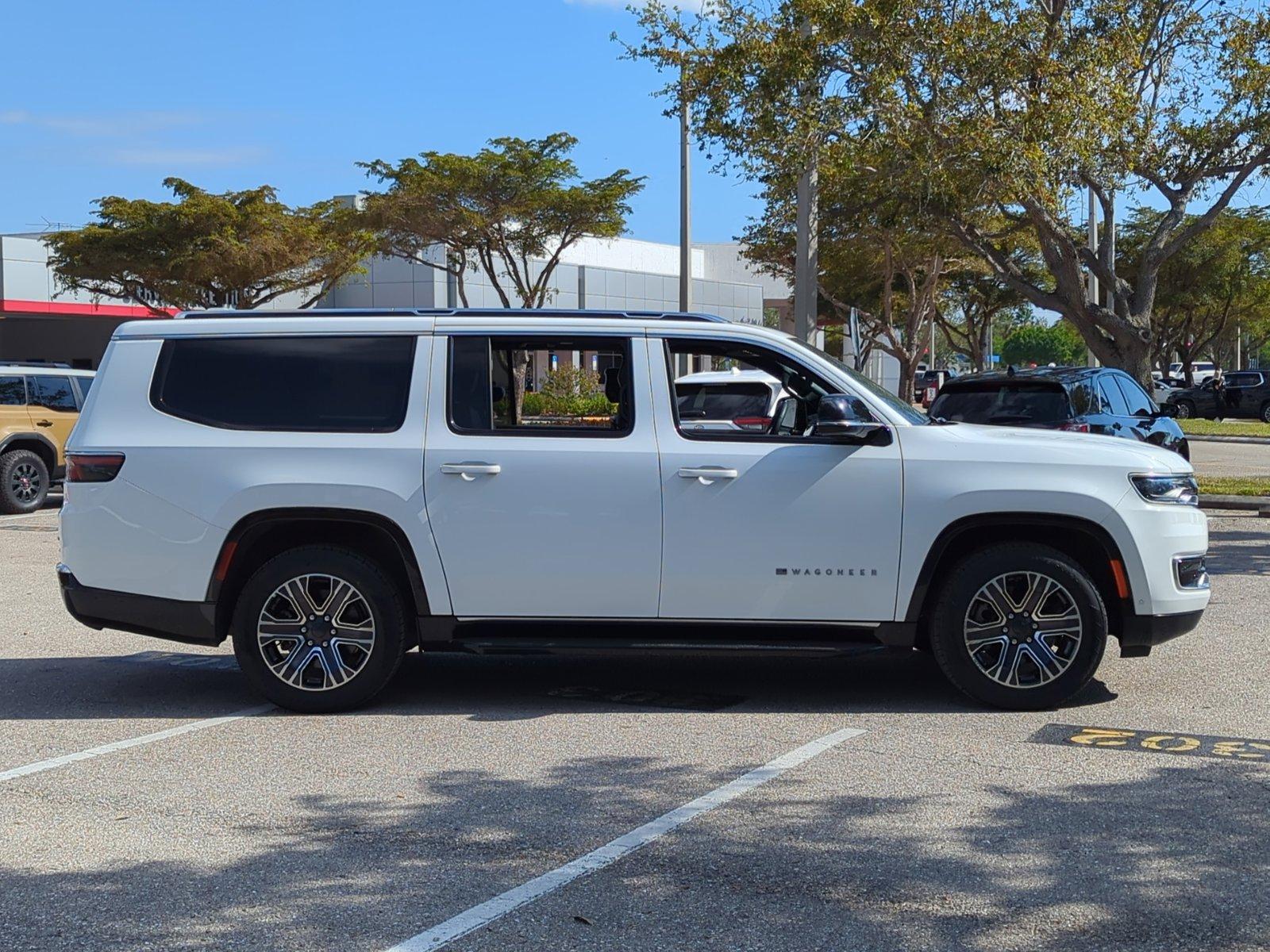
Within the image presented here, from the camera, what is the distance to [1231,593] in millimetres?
11094

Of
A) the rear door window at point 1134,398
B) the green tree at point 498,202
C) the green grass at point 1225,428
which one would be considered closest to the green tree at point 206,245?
the green tree at point 498,202

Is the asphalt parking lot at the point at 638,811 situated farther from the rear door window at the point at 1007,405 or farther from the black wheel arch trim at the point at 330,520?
the rear door window at the point at 1007,405

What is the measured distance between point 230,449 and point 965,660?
12.2ft

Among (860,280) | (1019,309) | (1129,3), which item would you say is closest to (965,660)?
(1129,3)

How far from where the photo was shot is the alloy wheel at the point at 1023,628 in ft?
23.2

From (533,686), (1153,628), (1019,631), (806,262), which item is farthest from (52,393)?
(1153,628)

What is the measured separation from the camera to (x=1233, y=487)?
19188mm

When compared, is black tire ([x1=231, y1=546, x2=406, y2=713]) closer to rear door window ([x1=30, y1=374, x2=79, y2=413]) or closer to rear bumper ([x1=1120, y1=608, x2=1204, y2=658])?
rear bumper ([x1=1120, y1=608, x2=1204, y2=658])

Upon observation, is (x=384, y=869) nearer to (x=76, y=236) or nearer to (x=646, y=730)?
(x=646, y=730)

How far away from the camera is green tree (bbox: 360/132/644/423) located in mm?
36406

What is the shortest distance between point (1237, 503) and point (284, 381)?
13834 mm

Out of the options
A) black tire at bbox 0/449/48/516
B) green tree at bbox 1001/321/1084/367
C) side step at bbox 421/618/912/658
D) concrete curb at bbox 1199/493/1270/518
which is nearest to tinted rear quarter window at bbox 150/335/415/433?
side step at bbox 421/618/912/658

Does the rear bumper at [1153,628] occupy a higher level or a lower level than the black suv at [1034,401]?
lower

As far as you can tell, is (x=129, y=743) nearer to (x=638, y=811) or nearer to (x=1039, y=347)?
(x=638, y=811)
